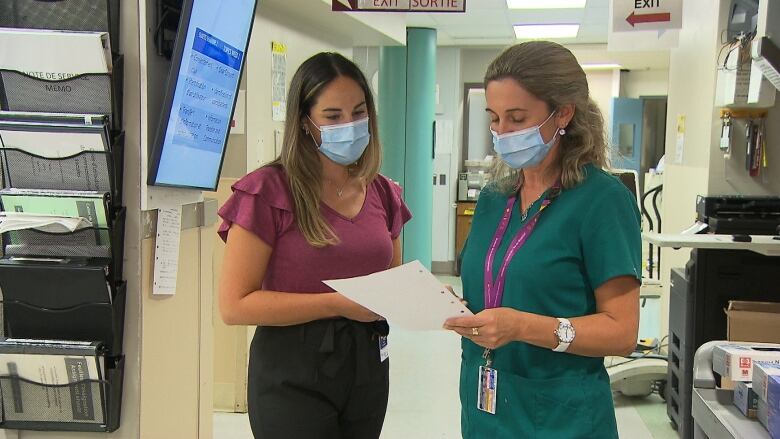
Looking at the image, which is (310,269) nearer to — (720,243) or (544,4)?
(720,243)

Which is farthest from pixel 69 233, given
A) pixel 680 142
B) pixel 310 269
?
pixel 680 142

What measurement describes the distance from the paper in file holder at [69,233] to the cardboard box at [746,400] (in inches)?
59.4

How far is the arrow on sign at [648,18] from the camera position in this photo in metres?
4.43

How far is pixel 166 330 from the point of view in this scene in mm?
2223

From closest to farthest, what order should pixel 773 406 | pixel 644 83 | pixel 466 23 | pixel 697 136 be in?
pixel 773 406 → pixel 697 136 → pixel 466 23 → pixel 644 83

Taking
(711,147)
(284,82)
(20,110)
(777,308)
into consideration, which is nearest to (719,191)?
(711,147)

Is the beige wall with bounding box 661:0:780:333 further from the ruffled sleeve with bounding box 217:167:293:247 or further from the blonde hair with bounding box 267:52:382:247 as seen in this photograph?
the ruffled sleeve with bounding box 217:167:293:247

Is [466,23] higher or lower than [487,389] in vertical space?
higher

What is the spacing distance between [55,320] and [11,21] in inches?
30.7

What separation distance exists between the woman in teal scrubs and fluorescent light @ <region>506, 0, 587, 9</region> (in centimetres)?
512

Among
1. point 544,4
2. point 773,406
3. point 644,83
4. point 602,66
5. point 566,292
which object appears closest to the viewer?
point 773,406

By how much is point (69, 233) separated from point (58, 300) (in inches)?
7.0

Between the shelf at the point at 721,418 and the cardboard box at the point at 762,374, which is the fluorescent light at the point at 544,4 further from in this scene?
the cardboard box at the point at 762,374

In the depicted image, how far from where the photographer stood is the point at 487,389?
147cm
